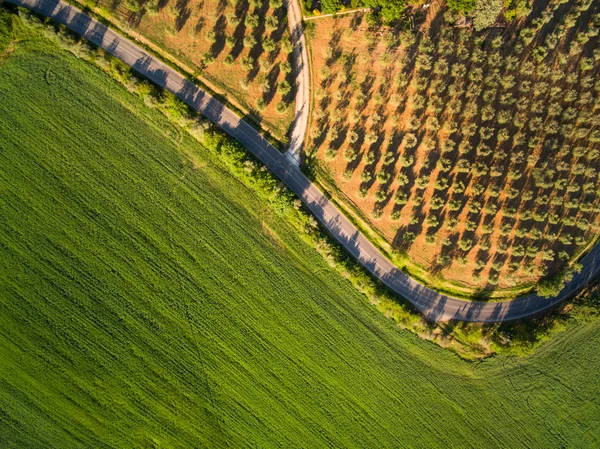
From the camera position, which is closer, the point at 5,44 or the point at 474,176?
the point at 5,44

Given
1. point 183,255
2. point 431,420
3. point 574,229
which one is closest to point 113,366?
point 183,255

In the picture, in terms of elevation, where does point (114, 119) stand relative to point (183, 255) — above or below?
above

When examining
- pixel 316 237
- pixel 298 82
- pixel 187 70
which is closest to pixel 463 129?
pixel 298 82

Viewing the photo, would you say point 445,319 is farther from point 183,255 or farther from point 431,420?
point 183,255

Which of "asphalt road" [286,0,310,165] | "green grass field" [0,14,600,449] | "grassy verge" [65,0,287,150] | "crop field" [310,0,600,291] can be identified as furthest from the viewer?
"crop field" [310,0,600,291]

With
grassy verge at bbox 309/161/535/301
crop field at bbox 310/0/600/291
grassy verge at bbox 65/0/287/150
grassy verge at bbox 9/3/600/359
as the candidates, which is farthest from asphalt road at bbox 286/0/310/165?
grassy verge at bbox 9/3/600/359

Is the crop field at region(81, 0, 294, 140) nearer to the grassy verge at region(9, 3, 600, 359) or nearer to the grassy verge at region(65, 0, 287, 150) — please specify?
the grassy verge at region(65, 0, 287, 150)

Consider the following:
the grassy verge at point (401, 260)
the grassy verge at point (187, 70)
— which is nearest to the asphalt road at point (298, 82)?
the grassy verge at point (187, 70)
